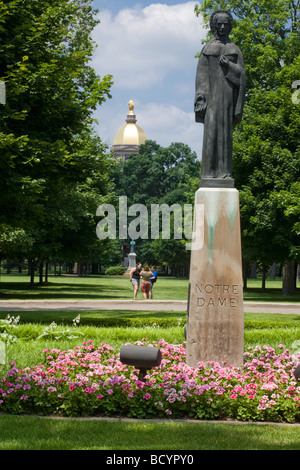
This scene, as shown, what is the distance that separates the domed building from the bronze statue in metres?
152

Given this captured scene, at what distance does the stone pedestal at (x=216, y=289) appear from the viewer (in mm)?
8953

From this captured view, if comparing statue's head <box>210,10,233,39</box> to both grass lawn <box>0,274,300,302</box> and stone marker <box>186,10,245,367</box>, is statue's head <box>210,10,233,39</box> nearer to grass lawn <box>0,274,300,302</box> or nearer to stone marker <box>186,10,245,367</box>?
stone marker <box>186,10,245,367</box>

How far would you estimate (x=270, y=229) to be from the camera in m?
29.2

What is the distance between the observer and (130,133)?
163 metres

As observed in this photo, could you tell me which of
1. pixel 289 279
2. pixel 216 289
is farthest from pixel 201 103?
pixel 289 279

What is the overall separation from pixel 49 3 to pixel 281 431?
15398mm

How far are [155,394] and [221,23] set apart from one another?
570cm

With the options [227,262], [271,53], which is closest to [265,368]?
[227,262]

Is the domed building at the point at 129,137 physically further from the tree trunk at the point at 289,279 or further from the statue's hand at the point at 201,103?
the statue's hand at the point at 201,103

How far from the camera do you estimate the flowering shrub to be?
282 inches

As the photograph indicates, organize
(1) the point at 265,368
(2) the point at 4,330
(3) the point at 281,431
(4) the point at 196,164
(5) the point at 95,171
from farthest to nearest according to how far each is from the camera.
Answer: (4) the point at 196,164 < (5) the point at 95,171 < (2) the point at 4,330 < (1) the point at 265,368 < (3) the point at 281,431

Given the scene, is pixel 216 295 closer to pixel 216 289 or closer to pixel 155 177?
pixel 216 289

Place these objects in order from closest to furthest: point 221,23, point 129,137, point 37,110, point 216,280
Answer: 1. point 216,280
2. point 221,23
3. point 37,110
4. point 129,137
